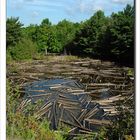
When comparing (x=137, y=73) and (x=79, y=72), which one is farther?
(x=79, y=72)

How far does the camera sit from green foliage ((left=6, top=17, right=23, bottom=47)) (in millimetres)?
2443

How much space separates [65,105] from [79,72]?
0.24 m

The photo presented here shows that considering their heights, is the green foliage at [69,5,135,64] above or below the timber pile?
above

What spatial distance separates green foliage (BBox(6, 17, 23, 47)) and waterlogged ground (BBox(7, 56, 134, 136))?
15 centimetres

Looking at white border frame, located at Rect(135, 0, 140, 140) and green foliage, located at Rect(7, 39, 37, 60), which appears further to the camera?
green foliage, located at Rect(7, 39, 37, 60)

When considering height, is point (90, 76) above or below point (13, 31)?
below

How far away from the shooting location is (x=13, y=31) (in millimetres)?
2512

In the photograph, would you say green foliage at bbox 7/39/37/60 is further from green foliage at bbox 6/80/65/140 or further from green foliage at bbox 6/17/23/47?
green foliage at bbox 6/80/65/140

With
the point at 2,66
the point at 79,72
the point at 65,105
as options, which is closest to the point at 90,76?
the point at 79,72

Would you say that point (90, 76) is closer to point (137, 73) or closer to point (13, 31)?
point (137, 73)

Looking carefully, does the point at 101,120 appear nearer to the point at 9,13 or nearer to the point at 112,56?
the point at 112,56

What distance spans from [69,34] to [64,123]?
2.01 ft

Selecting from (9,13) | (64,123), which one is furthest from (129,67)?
(9,13)

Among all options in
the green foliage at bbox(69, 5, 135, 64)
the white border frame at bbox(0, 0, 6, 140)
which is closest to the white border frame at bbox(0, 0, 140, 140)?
the white border frame at bbox(0, 0, 6, 140)
